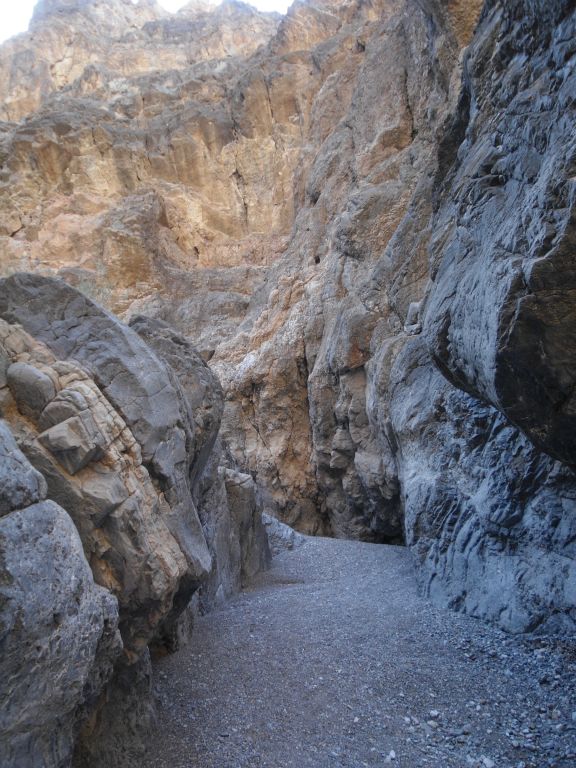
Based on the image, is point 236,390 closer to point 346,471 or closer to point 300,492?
point 300,492

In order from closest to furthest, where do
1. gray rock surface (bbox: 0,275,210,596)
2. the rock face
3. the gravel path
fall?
the rock face, the gravel path, gray rock surface (bbox: 0,275,210,596)

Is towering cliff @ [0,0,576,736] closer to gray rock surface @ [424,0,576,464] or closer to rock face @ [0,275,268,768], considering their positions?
gray rock surface @ [424,0,576,464]

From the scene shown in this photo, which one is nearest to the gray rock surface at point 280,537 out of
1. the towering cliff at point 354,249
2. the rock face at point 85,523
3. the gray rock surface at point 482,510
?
the towering cliff at point 354,249

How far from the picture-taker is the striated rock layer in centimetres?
577

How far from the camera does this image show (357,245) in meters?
18.5

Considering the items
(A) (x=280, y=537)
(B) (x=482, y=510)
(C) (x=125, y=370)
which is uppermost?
(C) (x=125, y=370)

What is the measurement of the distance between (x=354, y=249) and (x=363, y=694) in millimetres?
15384

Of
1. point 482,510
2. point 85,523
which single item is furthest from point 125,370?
point 482,510

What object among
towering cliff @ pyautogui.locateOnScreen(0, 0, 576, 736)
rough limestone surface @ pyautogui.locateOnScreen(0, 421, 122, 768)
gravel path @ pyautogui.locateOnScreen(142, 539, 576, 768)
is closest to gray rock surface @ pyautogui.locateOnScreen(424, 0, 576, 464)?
towering cliff @ pyautogui.locateOnScreen(0, 0, 576, 736)

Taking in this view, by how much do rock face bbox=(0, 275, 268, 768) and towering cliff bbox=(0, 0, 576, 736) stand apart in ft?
0.63

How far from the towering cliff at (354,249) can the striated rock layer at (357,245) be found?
2.3 inches

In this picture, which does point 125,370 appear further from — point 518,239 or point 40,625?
point 518,239

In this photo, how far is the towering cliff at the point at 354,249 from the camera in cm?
577

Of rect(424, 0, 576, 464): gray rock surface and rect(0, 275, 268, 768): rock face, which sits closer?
rect(0, 275, 268, 768): rock face
